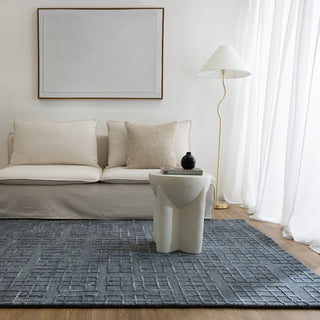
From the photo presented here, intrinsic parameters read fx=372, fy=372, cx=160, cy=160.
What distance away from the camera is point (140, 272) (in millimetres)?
1981

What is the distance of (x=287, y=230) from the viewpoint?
2.77m

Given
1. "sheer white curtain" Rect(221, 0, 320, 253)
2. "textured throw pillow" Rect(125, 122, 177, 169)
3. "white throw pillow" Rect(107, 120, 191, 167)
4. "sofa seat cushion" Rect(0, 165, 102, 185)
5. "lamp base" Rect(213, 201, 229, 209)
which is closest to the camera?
"sheer white curtain" Rect(221, 0, 320, 253)

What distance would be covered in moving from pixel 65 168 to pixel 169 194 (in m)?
1.36

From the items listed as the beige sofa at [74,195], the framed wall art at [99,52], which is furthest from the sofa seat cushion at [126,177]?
the framed wall art at [99,52]

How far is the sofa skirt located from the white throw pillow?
1.70ft

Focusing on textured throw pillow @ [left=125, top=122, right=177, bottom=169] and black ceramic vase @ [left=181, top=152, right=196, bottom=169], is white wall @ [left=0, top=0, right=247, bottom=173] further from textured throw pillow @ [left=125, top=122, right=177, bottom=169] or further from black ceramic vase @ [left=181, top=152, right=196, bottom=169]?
black ceramic vase @ [left=181, top=152, right=196, bottom=169]

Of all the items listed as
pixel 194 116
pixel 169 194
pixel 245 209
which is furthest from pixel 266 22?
pixel 169 194

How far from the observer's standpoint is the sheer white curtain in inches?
103

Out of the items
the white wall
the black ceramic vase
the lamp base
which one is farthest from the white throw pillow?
the black ceramic vase

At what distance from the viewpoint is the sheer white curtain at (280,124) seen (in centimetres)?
262

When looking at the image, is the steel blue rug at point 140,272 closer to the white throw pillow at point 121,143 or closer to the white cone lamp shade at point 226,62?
the white throw pillow at point 121,143

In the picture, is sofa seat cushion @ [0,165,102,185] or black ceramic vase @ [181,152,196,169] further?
sofa seat cushion @ [0,165,102,185]

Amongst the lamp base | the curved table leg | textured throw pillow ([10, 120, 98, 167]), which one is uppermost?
textured throw pillow ([10, 120, 98, 167])

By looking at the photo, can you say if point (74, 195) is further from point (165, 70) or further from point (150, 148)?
point (165, 70)
